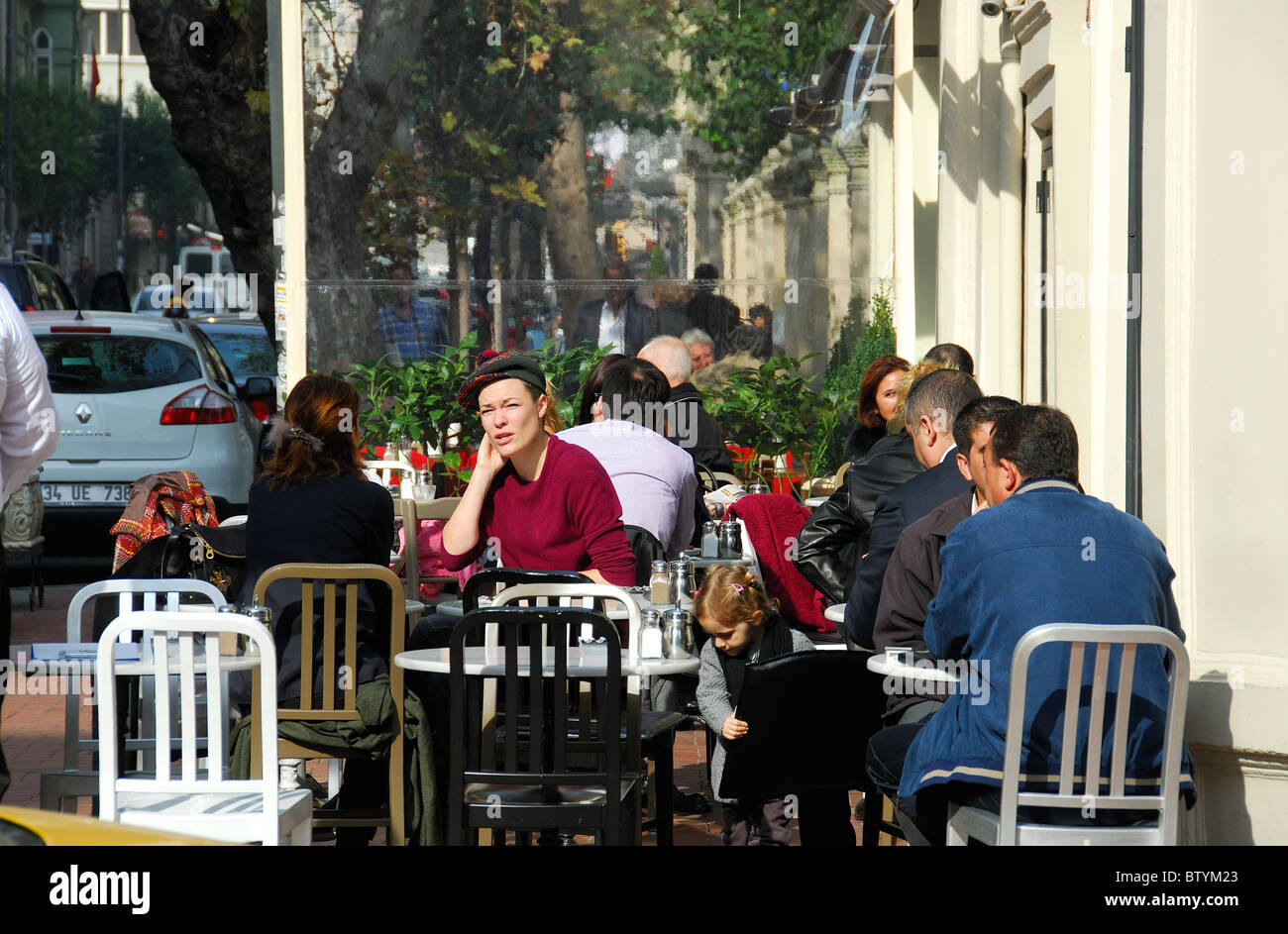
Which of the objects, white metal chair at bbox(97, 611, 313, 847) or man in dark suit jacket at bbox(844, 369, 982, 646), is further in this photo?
man in dark suit jacket at bbox(844, 369, 982, 646)

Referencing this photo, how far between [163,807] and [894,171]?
901 cm

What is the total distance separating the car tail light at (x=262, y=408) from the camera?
1269 centimetres

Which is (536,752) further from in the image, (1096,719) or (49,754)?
(49,754)

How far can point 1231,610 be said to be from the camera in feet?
14.9

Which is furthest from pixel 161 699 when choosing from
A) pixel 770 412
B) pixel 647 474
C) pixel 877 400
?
pixel 770 412

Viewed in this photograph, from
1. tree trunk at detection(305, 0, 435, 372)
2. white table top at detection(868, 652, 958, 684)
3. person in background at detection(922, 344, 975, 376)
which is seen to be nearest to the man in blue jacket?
white table top at detection(868, 652, 958, 684)

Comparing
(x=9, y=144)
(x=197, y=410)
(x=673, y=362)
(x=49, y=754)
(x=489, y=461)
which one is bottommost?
(x=49, y=754)

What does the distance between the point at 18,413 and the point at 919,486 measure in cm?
278

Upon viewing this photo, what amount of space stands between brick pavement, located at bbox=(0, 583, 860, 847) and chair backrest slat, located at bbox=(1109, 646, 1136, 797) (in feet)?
7.05

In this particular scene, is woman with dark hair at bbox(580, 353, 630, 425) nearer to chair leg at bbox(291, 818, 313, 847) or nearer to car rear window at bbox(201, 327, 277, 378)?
chair leg at bbox(291, 818, 313, 847)

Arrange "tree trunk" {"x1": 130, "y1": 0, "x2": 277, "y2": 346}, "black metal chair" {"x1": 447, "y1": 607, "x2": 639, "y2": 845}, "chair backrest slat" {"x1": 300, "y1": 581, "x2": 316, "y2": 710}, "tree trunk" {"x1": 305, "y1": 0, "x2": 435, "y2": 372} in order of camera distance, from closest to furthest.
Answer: "black metal chair" {"x1": 447, "y1": 607, "x2": 639, "y2": 845} → "chair backrest slat" {"x1": 300, "y1": 581, "x2": 316, "y2": 710} → "tree trunk" {"x1": 305, "y1": 0, "x2": 435, "y2": 372} → "tree trunk" {"x1": 130, "y1": 0, "x2": 277, "y2": 346}

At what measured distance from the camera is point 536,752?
440 centimetres

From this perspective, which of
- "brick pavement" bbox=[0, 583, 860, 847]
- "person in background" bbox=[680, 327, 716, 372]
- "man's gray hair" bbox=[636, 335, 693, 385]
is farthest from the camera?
"person in background" bbox=[680, 327, 716, 372]

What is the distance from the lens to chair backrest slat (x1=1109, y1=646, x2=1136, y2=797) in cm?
368
